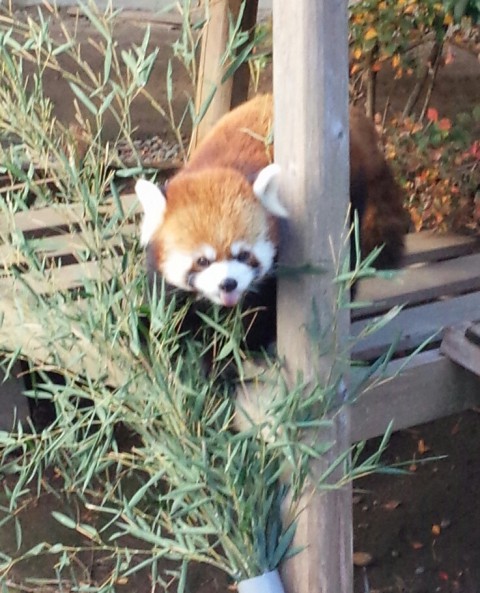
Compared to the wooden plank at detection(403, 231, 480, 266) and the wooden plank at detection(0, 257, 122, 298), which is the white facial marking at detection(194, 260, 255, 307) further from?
the wooden plank at detection(403, 231, 480, 266)

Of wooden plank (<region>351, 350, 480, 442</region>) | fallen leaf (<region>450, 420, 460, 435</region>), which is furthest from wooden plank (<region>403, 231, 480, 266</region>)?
wooden plank (<region>351, 350, 480, 442</region>)

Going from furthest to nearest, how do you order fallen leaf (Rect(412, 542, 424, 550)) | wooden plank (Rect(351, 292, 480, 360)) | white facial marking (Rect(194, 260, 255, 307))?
1. fallen leaf (Rect(412, 542, 424, 550))
2. wooden plank (Rect(351, 292, 480, 360))
3. white facial marking (Rect(194, 260, 255, 307))

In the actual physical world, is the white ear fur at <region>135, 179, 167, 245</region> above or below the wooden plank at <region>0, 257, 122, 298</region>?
above

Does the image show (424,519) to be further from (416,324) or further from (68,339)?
(68,339)

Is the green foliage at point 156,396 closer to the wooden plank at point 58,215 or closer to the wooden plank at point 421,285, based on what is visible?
the wooden plank at point 58,215

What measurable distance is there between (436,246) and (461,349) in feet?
3.13

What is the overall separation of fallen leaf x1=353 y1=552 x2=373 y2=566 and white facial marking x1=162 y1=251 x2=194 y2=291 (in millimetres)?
→ 1263

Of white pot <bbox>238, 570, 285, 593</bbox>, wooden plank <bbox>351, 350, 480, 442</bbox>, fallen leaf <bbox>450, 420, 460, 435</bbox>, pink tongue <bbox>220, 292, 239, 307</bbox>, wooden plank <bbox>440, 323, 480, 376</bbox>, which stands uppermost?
pink tongue <bbox>220, 292, 239, 307</bbox>

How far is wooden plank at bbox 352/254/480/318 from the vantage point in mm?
2530

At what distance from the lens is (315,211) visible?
1.54m

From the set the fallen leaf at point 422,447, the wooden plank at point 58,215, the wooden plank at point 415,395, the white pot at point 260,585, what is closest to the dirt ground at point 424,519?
the fallen leaf at point 422,447

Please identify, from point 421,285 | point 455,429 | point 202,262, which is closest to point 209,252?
point 202,262

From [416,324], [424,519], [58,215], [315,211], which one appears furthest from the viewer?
[424,519]

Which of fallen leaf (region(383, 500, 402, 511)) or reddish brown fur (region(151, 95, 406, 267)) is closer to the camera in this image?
reddish brown fur (region(151, 95, 406, 267))
